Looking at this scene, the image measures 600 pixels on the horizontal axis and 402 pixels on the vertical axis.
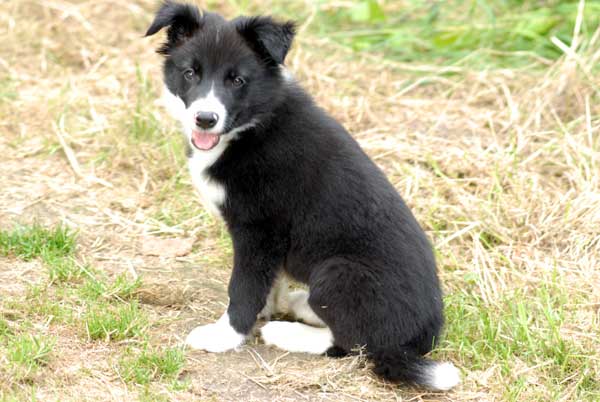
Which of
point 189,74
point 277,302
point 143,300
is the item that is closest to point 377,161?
point 277,302

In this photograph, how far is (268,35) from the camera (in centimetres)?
422

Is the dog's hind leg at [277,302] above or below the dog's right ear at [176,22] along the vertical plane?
below

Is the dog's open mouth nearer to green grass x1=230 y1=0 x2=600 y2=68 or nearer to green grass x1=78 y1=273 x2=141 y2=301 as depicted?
green grass x1=78 y1=273 x2=141 y2=301

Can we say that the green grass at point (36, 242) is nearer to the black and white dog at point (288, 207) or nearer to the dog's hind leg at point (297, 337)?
the black and white dog at point (288, 207)

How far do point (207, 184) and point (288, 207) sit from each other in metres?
0.41

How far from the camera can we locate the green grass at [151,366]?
13.0ft

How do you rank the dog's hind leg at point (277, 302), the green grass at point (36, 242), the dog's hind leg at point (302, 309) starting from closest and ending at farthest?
1. the dog's hind leg at point (302, 309)
2. the dog's hind leg at point (277, 302)
3. the green grass at point (36, 242)

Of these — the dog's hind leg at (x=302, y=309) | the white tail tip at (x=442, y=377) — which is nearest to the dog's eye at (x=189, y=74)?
the dog's hind leg at (x=302, y=309)

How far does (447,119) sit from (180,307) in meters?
2.98

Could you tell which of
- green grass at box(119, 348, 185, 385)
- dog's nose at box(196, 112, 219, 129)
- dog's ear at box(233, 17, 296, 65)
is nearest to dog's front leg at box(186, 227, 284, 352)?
green grass at box(119, 348, 185, 385)

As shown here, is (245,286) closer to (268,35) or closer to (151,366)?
(151,366)

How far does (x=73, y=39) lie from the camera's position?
26.6 feet

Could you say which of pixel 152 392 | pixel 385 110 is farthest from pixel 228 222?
pixel 385 110

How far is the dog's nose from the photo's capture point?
4086 mm
